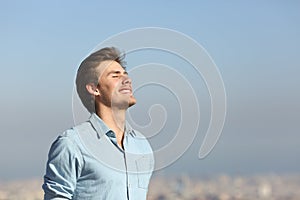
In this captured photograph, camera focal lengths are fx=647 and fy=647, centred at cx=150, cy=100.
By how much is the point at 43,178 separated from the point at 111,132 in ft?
0.49

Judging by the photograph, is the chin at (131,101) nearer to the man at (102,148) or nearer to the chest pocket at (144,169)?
the man at (102,148)

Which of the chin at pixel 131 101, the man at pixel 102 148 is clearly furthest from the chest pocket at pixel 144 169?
the chin at pixel 131 101

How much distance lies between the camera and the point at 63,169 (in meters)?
1.16

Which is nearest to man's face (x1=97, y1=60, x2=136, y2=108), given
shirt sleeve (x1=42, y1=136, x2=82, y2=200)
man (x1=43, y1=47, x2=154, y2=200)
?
man (x1=43, y1=47, x2=154, y2=200)

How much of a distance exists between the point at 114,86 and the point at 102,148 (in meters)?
0.12

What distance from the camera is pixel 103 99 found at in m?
1.23

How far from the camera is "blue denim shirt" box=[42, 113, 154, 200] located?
1.16 m

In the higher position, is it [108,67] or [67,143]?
[108,67]

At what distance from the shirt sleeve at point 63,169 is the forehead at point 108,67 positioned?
0.15 m

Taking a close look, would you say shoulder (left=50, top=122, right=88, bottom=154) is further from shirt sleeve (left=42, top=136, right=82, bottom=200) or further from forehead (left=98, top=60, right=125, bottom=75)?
forehead (left=98, top=60, right=125, bottom=75)

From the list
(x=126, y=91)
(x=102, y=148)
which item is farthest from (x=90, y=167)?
(x=126, y=91)

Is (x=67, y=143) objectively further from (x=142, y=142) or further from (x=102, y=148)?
(x=142, y=142)

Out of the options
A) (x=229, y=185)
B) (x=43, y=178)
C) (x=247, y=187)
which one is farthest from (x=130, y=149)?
(x=247, y=187)

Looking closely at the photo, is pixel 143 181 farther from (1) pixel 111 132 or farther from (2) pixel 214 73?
(2) pixel 214 73
